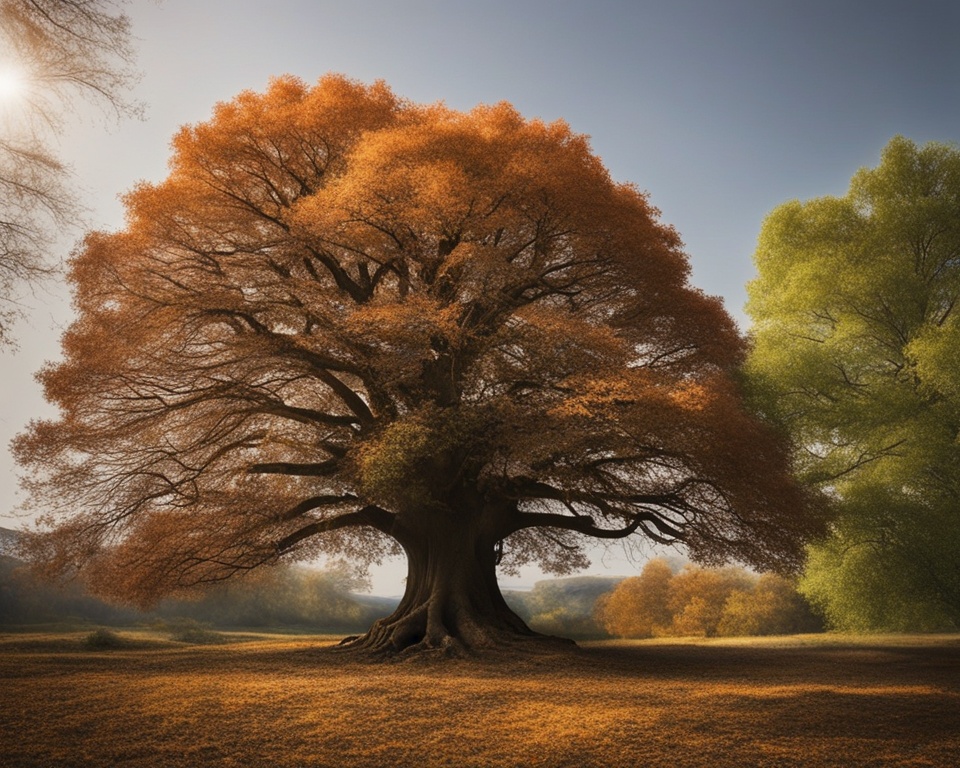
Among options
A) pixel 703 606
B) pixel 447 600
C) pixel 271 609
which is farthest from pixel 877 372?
pixel 271 609

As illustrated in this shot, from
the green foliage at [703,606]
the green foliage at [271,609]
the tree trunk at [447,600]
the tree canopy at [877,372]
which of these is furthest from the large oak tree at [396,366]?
the green foliage at [703,606]

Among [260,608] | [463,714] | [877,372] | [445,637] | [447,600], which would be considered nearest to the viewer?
[463,714]

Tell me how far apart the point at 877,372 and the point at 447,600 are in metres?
11.7

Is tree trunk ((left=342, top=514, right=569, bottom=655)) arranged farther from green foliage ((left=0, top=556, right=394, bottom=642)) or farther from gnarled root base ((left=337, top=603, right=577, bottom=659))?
green foliage ((left=0, top=556, right=394, bottom=642))

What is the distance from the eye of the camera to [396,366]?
12547 millimetres

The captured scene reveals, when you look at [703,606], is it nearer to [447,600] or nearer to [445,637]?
[447,600]

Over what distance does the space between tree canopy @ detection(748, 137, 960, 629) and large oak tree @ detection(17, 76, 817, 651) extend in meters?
2.78

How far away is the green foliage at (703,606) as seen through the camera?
82.5 ft

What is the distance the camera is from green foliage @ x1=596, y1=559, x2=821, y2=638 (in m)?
25.1

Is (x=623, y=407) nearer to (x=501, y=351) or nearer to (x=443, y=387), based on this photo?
(x=501, y=351)

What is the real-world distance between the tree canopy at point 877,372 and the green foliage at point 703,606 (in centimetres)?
847

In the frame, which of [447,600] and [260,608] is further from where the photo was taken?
[260,608]

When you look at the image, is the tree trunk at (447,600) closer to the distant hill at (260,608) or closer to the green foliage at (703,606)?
the distant hill at (260,608)

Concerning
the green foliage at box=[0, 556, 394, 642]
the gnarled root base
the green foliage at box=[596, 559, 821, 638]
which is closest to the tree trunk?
the gnarled root base
